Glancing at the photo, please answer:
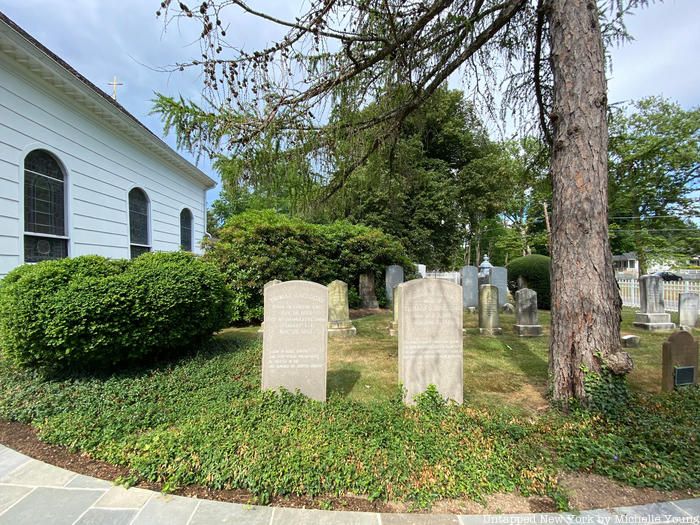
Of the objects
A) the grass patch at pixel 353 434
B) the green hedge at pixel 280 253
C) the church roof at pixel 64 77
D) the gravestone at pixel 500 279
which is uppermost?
the church roof at pixel 64 77

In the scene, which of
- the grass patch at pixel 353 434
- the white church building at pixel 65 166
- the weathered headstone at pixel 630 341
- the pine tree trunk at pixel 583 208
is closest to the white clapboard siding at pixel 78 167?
the white church building at pixel 65 166

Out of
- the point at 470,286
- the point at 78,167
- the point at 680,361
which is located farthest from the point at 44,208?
the point at 470,286

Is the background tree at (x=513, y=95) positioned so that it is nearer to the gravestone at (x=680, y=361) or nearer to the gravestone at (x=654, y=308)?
the gravestone at (x=680, y=361)

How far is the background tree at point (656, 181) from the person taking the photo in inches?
859

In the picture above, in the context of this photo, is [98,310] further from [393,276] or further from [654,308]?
[654,308]

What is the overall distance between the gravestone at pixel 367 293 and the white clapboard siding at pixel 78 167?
7.67 m

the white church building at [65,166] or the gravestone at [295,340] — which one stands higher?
the white church building at [65,166]

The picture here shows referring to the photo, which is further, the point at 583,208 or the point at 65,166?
the point at 65,166

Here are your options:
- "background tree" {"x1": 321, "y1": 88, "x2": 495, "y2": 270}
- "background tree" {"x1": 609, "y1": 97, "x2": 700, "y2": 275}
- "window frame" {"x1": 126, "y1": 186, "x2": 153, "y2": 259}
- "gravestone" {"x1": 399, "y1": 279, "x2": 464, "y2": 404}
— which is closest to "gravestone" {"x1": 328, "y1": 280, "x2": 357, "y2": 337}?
"gravestone" {"x1": 399, "y1": 279, "x2": 464, "y2": 404}

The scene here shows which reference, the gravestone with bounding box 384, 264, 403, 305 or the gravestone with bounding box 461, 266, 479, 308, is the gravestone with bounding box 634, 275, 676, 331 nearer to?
the gravestone with bounding box 461, 266, 479, 308

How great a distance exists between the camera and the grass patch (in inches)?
91.3

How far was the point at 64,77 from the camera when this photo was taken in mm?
6840

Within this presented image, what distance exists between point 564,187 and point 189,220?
14.6 metres

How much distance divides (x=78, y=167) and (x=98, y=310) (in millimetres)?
5972
